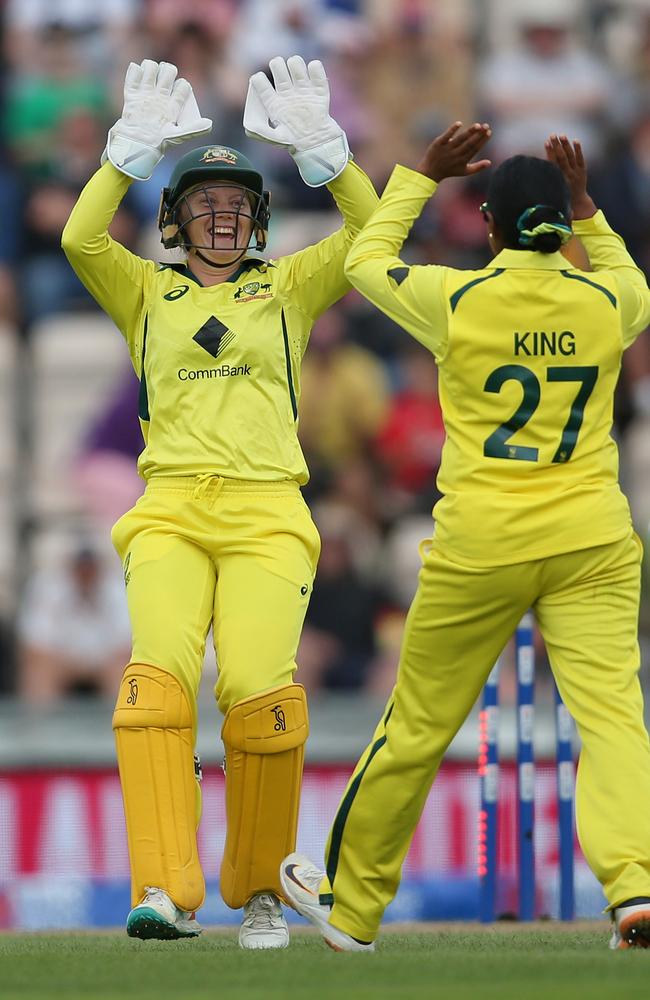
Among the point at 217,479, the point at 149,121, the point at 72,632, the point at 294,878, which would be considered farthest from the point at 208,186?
the point at 72,632

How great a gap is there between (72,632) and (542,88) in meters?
4.49

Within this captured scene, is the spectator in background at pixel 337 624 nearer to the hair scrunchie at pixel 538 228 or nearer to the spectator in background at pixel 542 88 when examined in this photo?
the spectator in background at pixel 542 88

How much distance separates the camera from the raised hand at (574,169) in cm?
496

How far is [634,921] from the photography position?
173 inches

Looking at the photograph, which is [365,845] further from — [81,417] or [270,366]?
[81,417]

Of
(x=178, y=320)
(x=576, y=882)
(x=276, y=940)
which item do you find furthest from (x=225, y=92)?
(x=276, y=940)

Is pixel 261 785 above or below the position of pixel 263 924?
above

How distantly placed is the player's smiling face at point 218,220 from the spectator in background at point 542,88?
6.10 metres

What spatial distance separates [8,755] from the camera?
822cm

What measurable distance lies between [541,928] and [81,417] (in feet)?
16.4

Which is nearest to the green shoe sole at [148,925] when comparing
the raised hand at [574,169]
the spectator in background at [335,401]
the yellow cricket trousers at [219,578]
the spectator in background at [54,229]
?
the yellow cricket trousers at [219,578]

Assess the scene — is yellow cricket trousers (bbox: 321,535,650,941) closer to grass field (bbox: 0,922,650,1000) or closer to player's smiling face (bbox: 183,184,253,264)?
grass field (bbox: 0,922,650,1000)

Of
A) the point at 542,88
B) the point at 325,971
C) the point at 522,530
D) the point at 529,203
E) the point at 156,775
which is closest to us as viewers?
the point at 325,971

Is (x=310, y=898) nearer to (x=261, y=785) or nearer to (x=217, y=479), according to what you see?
(x=261, y=785)
